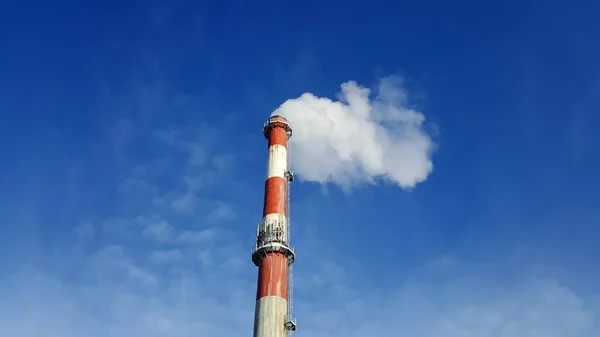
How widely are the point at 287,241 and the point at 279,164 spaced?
27.0 ft

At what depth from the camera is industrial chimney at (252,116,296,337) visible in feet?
153

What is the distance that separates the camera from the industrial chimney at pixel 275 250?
4650cm

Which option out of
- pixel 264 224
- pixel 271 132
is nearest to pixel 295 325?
pixel 264 224

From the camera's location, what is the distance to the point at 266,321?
46.1 metres

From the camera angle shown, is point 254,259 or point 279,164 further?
point 279,164

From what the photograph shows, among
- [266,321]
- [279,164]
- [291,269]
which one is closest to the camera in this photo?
[266,321]

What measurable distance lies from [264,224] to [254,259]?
3.17 metres

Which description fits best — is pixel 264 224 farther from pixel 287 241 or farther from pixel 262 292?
pixel 262 292

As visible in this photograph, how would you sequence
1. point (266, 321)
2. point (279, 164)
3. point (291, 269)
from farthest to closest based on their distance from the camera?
1. point (279, 164)
2. point (291, 269)
3. point (266, 321)

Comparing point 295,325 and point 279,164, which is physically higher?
point 279,164

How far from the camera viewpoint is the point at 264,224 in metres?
51.8

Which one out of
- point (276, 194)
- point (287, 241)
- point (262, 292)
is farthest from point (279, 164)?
point (262, 292)

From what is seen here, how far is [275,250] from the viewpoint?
49.6m

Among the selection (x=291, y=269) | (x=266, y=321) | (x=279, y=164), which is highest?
(x=279, y=164)
